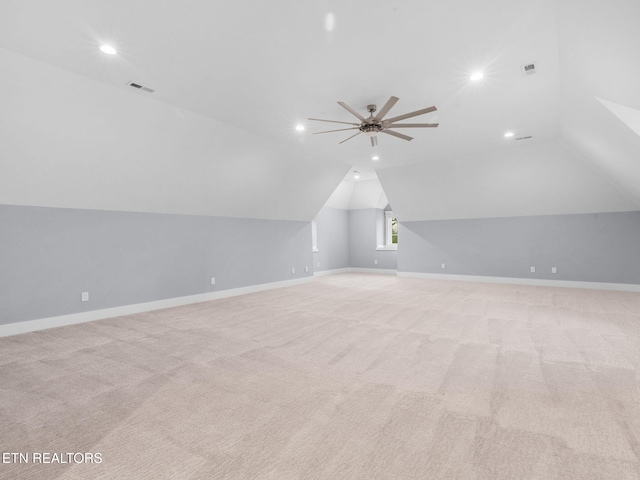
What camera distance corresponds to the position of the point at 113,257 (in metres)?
5.54

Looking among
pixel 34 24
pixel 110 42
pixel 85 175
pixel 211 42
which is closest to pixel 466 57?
pixel 211 42

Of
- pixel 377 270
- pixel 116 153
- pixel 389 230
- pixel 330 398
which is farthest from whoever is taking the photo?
pixel 389 230

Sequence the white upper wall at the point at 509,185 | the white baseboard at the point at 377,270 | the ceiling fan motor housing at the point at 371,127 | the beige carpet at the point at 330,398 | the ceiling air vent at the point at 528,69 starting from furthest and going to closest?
the white baseboard at the point at 377,270 < the white upper wall at the point at 509,185 < the ceiling fan motor housing at the point at 371,127 < the ceiling air vent at the point at 528,69 < the beige carpet at the point at 330,398

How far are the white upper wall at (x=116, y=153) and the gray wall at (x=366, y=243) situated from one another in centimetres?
507

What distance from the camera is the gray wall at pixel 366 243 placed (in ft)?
38.2

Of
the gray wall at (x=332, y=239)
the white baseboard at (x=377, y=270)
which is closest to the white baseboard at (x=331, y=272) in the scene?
the gray wall at (x=332, y=239)

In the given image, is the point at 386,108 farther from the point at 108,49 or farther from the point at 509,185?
the point at 509,185

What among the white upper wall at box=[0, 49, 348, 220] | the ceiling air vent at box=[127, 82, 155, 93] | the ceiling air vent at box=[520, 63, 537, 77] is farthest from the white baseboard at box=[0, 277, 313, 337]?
the ceiling air vent at box=[520, 63, 537, 77]

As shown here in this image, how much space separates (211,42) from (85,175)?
313cm

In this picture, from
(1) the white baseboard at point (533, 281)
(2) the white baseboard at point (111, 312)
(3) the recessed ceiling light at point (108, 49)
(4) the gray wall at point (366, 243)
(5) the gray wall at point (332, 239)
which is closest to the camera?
(3) the recessed ceiling light at point (108, 49)

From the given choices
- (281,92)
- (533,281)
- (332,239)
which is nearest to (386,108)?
(281,92)

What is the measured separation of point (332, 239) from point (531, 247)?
19.9ft

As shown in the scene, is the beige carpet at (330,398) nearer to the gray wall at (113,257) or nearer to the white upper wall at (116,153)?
the gray wall at (113,257)

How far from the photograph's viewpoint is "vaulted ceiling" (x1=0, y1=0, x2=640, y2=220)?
276cm
